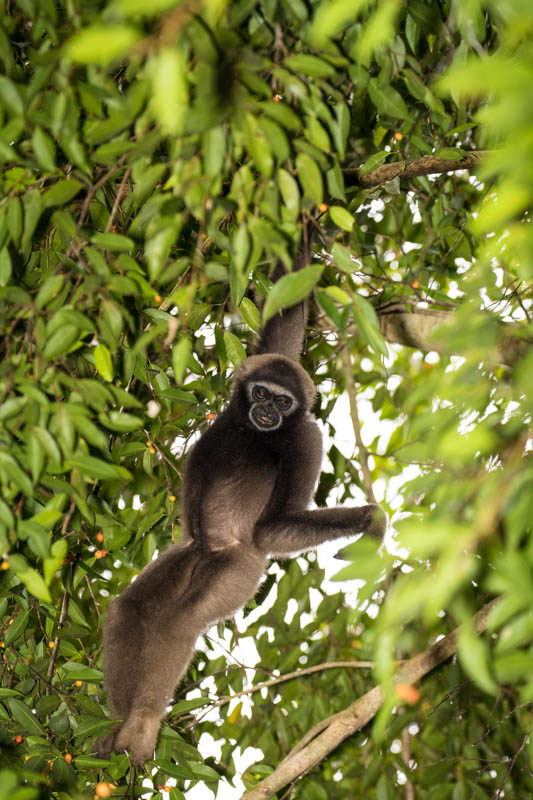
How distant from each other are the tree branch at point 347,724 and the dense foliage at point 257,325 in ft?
Result: 0.78

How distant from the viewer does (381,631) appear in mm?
1125

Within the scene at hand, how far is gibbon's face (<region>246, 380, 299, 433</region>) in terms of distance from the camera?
10.3 feet

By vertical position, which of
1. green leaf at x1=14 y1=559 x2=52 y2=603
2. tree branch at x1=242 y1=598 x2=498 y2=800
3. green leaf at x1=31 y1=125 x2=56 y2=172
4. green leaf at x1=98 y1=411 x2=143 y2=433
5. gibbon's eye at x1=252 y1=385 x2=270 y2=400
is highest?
green leaf at x1=31 y1=125 x2=56 y2=172

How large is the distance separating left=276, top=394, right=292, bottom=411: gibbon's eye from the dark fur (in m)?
0.04

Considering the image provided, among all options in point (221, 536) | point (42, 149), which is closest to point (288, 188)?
point (42, 149)

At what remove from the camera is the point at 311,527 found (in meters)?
3.10

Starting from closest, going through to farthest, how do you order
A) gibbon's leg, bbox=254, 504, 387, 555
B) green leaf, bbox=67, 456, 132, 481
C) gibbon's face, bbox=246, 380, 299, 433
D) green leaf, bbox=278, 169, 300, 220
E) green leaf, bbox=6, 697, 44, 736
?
green leaf, bbox=278, 169, 300, 220, green leaf, bbox=67, 456, 132, 481, green leaf, bbox=6, 697, 44, 736, gibbon's leg, bbox=254, 504, 387, 555, gibbon's face, bbox=246, 380, 299, 433

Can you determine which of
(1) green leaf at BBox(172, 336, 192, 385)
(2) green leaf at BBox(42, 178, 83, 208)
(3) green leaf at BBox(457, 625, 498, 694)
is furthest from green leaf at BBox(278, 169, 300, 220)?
(3) green leaf at BBox(457, 625, 498, 694)

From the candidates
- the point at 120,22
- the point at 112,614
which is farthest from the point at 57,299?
the point at 112,614

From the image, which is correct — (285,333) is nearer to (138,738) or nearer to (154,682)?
(154,682)

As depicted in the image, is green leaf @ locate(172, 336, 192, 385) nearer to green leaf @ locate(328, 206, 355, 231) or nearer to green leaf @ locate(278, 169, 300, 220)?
green leaf @ locate(278, 169, 300, 220)

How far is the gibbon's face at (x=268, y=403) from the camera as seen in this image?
123 inches

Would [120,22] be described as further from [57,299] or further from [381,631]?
[381,631]

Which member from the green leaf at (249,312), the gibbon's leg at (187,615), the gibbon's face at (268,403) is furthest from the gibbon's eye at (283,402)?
the gibbon's leg at (187,615)
